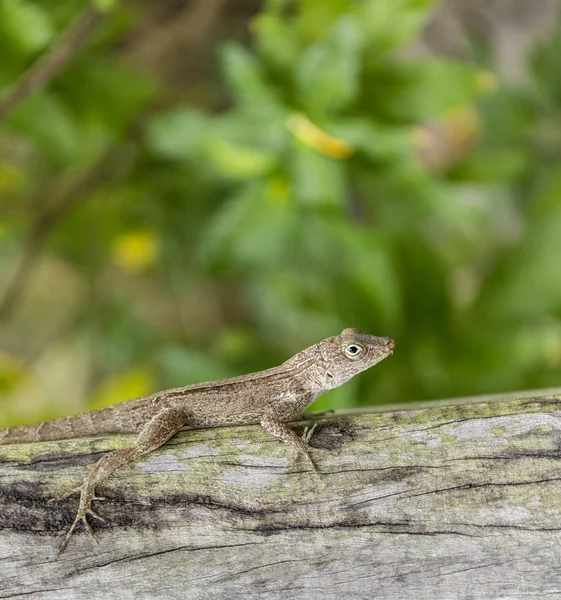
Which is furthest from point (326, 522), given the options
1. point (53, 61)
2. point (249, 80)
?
point (53, 61)

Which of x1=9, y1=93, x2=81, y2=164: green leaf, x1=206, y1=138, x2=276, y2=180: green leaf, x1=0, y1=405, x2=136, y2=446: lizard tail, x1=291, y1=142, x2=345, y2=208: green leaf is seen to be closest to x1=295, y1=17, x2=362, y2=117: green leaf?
x1=291, y1=142, x2=345, y2=208: green leaf

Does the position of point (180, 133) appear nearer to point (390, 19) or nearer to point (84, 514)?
point (390, 19)

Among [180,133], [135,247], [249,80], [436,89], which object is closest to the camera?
[249,80]

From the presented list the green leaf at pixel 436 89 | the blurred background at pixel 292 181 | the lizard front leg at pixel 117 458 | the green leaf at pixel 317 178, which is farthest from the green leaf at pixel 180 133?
the lizard front leg at pixel 117 458

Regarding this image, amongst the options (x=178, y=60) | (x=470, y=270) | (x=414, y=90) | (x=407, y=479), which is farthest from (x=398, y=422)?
(x=178, y=60)

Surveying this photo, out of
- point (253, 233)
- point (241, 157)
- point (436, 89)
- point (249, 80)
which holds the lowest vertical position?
point (253, 233)

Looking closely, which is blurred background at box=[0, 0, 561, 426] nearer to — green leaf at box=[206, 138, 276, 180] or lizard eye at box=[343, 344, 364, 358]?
green leaf at box=[206, 138, 276, 180]

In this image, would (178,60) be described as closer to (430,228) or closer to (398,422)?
(430,228)
